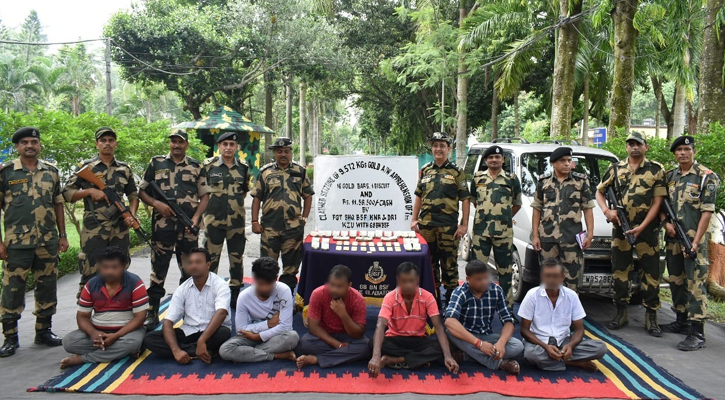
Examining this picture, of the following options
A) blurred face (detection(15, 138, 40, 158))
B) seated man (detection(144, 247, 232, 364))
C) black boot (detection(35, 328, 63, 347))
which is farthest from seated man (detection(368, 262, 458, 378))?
blurred face (detection(15, 138, 40, 158))

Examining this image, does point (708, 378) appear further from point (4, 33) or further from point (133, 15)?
point (4, 33)

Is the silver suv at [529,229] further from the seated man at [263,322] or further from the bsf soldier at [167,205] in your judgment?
the bsf soldier at [167,205]

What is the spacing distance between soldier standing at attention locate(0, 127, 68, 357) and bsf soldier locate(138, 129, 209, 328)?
0.87 m

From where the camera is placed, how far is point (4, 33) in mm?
52406

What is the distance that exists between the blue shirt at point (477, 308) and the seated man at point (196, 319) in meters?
2.01

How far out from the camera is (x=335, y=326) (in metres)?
4.59

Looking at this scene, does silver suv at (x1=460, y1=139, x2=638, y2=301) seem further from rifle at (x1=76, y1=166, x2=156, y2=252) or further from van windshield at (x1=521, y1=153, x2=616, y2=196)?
rifle at (x1=76, y1=166, x2=156, y2=252)

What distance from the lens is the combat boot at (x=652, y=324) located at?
532cm

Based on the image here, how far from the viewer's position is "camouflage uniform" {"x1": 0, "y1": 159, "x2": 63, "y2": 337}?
464cm

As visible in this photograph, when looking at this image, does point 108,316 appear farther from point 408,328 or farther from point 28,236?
point 408,328

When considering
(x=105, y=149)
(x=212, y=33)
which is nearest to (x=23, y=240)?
(x=105, y=149)

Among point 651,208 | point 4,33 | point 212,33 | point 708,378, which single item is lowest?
point 708,378

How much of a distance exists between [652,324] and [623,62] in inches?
255

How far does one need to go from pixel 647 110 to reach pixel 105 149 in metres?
79.4
